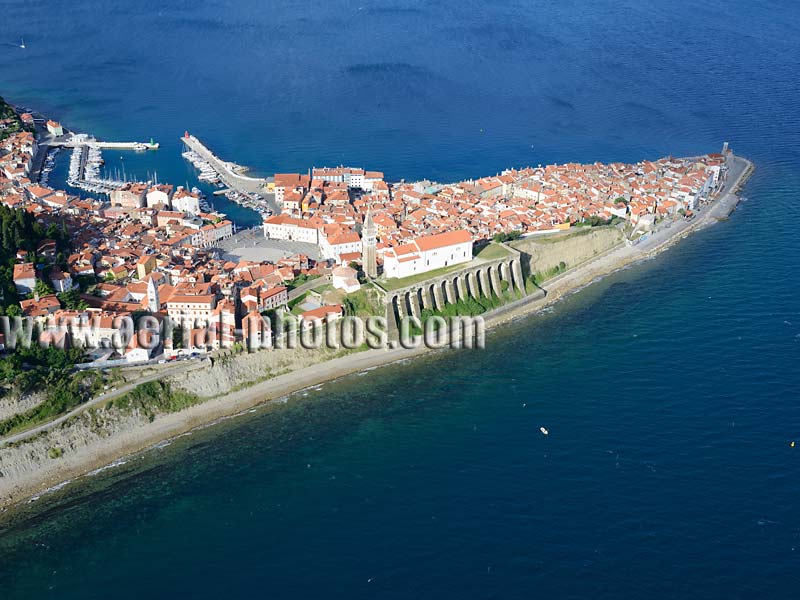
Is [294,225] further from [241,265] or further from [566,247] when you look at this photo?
[566,247]

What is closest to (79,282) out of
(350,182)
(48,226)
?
(48,226)

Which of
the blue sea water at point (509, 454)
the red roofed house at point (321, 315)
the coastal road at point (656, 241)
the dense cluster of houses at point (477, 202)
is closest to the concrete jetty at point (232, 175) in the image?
the dense cluster of houses at point (477, 202)

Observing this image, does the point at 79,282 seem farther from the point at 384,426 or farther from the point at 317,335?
the point at 384,426

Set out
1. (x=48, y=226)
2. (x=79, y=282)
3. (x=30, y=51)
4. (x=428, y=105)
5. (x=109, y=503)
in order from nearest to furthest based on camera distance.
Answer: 1. (x=109, y=503)
2. (x=79, y=282)
3. (x=48, y=226)
4. (x=428, y=105)
5. (x=30, y=51)

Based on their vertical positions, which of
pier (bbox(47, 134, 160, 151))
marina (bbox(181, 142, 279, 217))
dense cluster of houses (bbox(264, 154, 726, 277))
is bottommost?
dense cluster of houses (bbox(264, 154, 726, 277))

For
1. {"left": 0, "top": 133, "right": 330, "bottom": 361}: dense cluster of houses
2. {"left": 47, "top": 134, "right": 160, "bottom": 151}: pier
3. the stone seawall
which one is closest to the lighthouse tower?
{"left": 0, "top": 133, "right": 330, "bottom": 361}: dense cluster of houses

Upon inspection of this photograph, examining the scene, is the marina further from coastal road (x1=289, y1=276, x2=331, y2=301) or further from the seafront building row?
coastal road (x1=289, y1=276, x2=331, y2=301)
